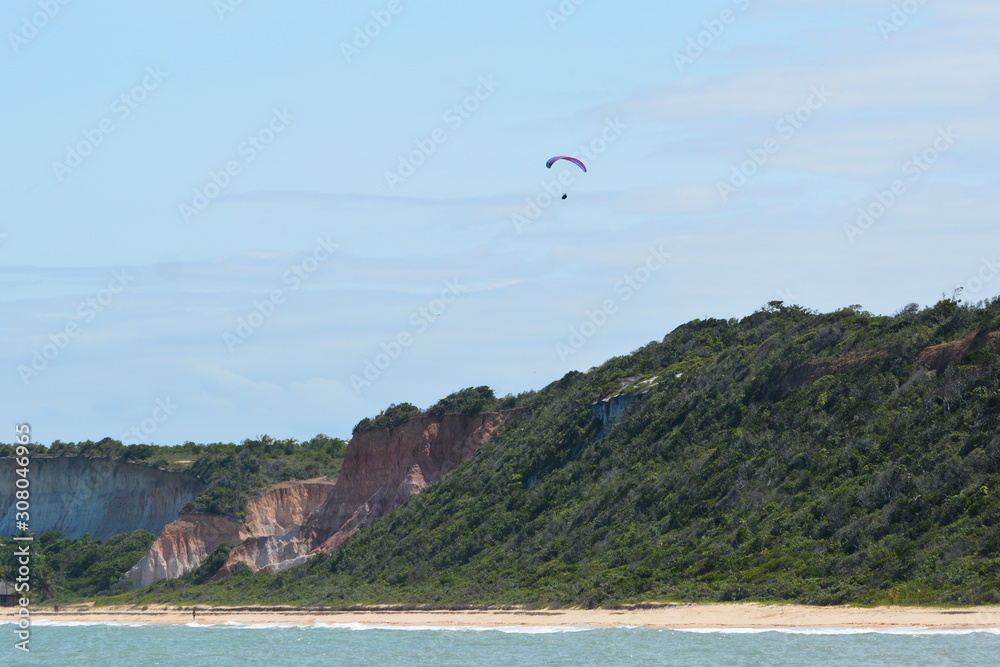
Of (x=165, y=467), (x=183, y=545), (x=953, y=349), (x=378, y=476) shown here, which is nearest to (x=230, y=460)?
(x=165, y=467)

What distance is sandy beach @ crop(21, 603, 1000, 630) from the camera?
3641 centimetres

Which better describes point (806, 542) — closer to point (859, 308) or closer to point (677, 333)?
point (859, 308)

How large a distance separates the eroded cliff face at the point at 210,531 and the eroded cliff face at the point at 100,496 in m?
14.0

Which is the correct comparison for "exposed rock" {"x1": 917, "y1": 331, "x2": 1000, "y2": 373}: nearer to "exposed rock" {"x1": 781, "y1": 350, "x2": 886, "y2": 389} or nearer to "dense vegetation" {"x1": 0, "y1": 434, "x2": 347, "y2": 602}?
"exposed rock" {"x1": 781, "y1": 350, "x2": 886, "y2": 389}

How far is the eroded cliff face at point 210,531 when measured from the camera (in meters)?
94.9

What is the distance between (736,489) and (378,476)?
1701 inches

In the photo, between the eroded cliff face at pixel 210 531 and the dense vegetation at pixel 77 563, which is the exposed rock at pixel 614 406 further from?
the dense vegetation at pixel 77 563

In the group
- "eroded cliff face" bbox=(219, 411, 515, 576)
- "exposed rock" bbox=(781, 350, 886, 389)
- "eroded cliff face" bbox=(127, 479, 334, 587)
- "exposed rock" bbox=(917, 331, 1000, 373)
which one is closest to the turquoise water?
"exposed rock" bbox=(917, 331, 1000, 373)

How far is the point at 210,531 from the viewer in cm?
9762

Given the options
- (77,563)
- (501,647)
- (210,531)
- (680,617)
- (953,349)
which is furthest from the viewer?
(77,563)

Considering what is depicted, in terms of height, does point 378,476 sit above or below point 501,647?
above

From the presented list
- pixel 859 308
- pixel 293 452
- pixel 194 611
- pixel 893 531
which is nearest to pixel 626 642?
pixel 893 531

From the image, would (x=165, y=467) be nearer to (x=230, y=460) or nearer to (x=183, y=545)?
(x=230, y=460)

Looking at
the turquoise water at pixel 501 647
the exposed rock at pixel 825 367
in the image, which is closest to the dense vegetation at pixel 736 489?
the exposed rock at pixel 825 367
